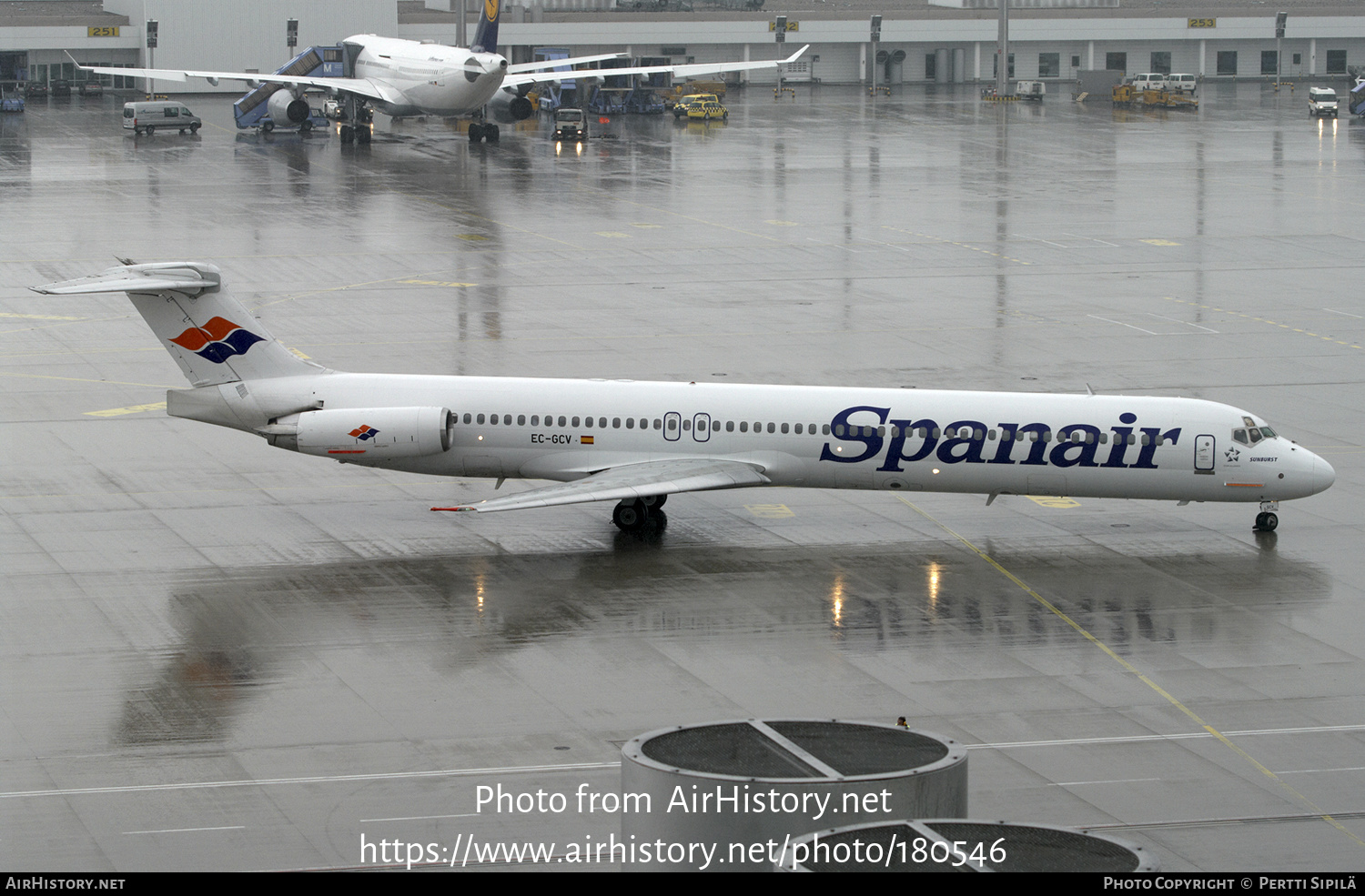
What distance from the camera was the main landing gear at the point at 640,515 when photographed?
3844 cm

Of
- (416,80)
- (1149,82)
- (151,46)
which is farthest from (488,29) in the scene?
(1149,82)

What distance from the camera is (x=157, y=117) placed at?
115438 mm

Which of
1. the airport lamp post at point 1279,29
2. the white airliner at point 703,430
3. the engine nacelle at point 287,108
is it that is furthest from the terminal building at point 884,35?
the white airliner at point 703,430

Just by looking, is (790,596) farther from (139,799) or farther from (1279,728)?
(139,799)

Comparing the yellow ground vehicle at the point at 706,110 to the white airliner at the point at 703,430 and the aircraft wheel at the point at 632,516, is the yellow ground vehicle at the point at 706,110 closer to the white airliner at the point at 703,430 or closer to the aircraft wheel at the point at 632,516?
the white airliner at the point at 703,430

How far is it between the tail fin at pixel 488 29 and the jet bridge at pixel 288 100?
11.3 m

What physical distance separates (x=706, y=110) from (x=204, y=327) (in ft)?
311

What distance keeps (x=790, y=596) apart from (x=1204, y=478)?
374 inches

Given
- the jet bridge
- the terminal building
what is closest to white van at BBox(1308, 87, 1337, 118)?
the terminal building

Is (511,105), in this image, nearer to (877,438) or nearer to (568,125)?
(568,125)

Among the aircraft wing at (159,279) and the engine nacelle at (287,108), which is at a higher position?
the engine nacelle at (287,108)

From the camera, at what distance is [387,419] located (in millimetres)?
37375

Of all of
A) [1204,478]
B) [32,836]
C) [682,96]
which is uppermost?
[682,96]
